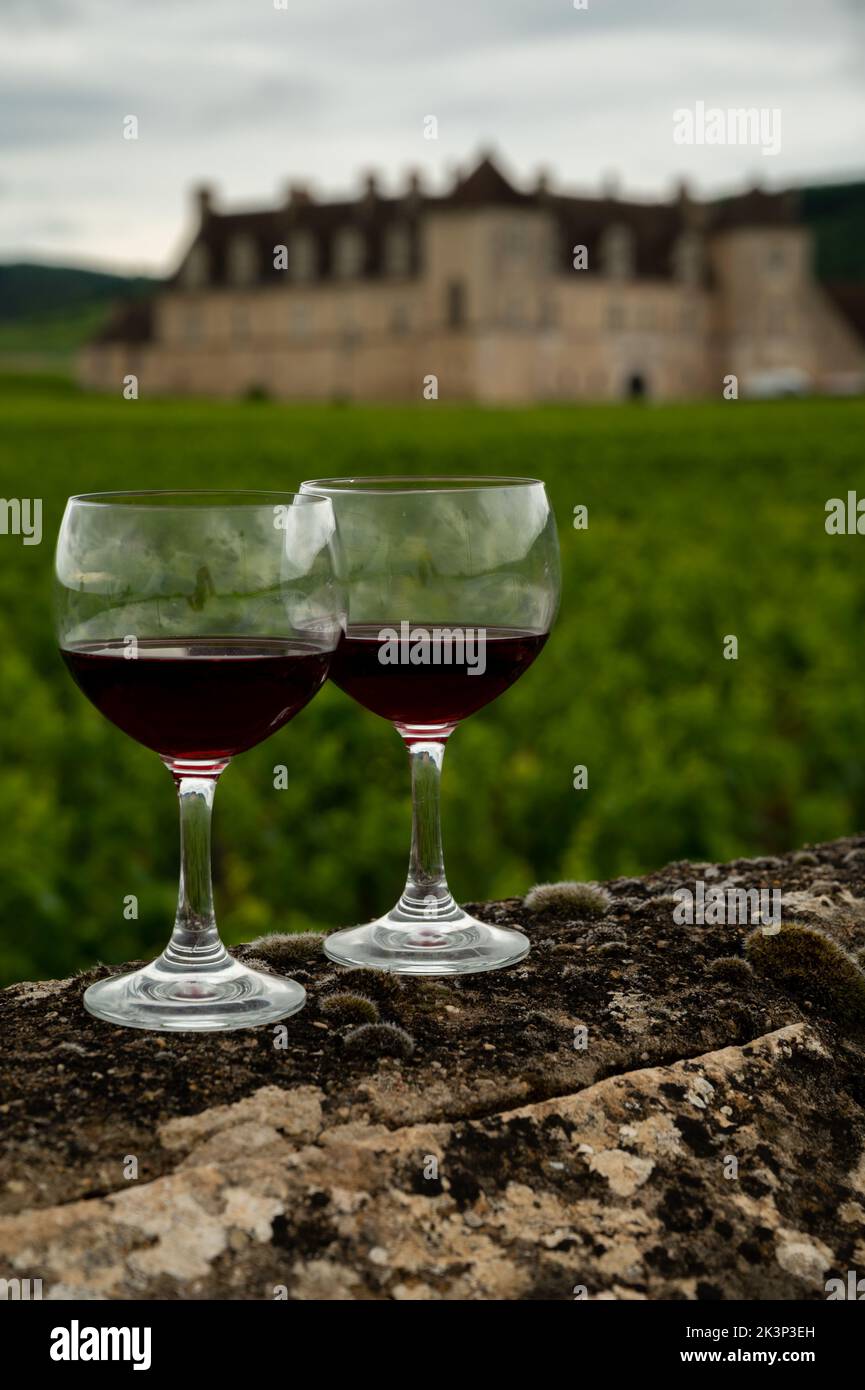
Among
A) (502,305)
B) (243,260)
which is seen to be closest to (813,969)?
(502,305)

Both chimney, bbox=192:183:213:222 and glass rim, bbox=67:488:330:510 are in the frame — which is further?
chimney, bbox=192:183:213:222

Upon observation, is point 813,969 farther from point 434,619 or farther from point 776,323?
point 776,323

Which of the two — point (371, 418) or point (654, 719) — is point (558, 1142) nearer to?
point (654, 719)

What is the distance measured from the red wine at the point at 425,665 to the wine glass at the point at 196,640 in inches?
5.9

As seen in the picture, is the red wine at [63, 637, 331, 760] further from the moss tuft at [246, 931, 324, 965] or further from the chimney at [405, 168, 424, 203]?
the chimney at [405, 168, 424, 203]

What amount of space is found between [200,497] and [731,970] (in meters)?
0.80

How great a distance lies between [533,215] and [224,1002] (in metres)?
79.6

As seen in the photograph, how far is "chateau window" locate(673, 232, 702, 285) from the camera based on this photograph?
85375 millimetres

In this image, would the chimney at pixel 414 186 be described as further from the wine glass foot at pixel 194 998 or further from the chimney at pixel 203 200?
the wine glass foot at pixel 194 998

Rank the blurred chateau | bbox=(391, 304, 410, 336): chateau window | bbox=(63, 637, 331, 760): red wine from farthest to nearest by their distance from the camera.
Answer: bbox=(391, 304, 410, 336): chateau window
the blurred chateau
bbox=(63, 637, 331, 760): red wine

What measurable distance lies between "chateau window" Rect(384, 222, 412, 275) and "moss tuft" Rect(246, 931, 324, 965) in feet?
274

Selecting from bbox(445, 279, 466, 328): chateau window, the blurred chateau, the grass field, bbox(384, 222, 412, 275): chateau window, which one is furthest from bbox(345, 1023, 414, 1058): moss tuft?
bbox(384, 222, 412, 275): chateau window

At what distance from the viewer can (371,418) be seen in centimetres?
4384

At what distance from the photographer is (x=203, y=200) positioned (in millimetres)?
88062
